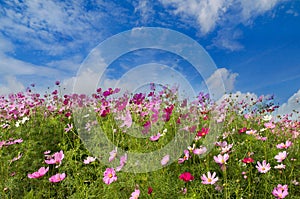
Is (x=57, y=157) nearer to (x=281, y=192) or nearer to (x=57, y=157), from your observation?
(x=57, y=157)

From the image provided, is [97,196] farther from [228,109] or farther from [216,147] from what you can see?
[228,109]

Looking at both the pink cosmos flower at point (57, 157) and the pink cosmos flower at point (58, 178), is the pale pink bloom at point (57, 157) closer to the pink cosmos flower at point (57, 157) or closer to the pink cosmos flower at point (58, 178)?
the pink cosmos flower at point (57, 157)

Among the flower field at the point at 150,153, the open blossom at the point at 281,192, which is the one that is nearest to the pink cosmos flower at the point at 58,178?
the flower field at the point at 150,153

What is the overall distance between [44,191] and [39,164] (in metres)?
0.51

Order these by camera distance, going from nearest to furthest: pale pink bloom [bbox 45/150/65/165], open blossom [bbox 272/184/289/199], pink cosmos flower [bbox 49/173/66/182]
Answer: open blossom [bbox 272/184/289/199]
pink cosmos flower [bbox 49/173/66/182]
pale pink bloom [bbox 45/150/65/165]

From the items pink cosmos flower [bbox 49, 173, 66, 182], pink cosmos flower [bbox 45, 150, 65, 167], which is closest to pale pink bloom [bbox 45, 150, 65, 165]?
pink cosmos flower [bbox 45, 150, 65, 167]

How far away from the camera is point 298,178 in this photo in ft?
8.23

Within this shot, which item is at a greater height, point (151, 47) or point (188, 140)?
point (151, 47)

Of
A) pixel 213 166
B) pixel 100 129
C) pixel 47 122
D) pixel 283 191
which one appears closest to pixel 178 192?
pixel 213 166

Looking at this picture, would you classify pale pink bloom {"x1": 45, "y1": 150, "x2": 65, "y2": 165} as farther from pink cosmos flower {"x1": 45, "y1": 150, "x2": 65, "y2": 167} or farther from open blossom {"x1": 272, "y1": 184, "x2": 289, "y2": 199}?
open blossom {"x1": 272, "y1": 184, "x2": 289, "y2": 199}

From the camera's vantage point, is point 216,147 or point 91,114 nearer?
point 216,147

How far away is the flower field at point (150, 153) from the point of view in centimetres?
223

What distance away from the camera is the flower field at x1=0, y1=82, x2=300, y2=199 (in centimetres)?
223

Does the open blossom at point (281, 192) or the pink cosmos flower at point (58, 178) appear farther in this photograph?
the pink cosmos flower at point (58, 178)
